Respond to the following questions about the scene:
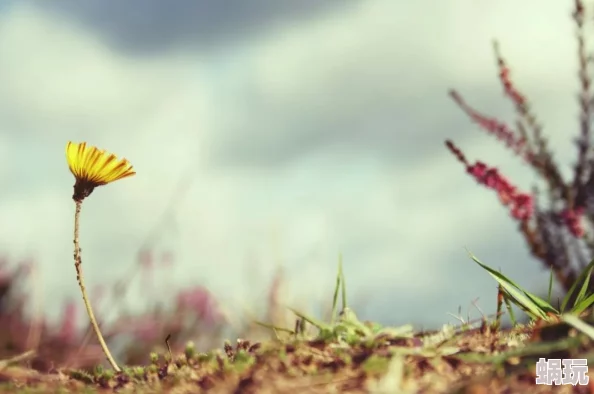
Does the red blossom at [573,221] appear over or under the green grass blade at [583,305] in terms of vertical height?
over

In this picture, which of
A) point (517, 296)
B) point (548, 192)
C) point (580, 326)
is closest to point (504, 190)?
point (548, 192)

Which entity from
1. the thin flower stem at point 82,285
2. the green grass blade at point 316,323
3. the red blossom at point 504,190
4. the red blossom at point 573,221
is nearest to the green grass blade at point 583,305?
the green grass blade at point 316,323

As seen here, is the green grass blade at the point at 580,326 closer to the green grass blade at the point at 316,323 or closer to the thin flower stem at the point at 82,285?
the green grass blade at the point at 316,323

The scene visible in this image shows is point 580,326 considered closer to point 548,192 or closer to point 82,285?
point 82,285

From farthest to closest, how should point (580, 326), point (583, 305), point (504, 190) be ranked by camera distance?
point (504, 190) < point (583, 305) < point (580, 326)

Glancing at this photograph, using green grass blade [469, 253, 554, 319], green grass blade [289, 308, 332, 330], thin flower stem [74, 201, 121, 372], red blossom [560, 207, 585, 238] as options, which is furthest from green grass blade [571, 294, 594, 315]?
red blossom [560, 207, 585, 238]

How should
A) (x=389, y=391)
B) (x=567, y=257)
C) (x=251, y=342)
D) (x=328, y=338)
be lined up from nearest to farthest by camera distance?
(x=389, y=391) → (x=328, y=338) → (x=251, y=342) → (x=567, y=257)

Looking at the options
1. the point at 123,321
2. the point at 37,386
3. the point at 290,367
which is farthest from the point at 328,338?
the point at 123,321

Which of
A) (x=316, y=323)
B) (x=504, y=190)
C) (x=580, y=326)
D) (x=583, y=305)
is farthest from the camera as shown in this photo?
(x=504, y=190)

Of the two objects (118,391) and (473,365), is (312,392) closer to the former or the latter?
(473,365)
